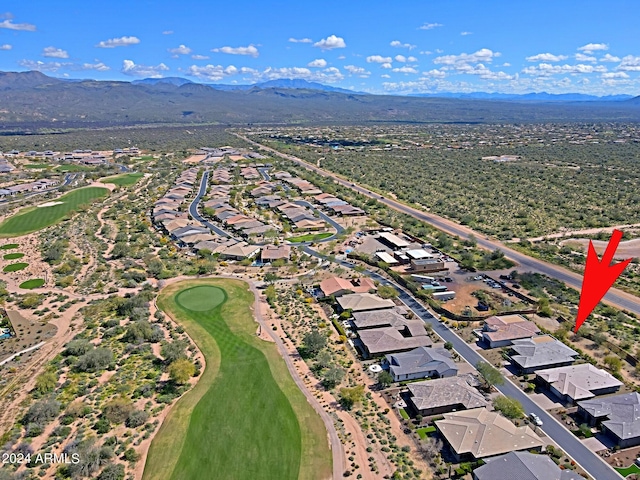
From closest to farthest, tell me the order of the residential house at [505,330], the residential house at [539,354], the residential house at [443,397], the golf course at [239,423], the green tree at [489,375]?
the golf course at [239,423]
the residential house at [443,397]
the green tree at [489,375]
the residential house at [539,354]
the residential house at [505,330]

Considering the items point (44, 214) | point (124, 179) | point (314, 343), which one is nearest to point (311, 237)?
point (314, 343)

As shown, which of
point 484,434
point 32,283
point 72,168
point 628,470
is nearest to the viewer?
point 628,470

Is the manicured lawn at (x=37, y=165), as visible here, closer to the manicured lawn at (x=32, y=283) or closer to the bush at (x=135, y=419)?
A: the manicured lawn at (x=32, y=283)

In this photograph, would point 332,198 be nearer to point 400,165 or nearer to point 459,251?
point 459,251

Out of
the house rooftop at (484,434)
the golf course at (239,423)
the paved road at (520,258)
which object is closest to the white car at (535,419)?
the house rooftop at (484,434)

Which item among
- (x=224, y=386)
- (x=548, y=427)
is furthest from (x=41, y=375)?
(x=548, y=427)

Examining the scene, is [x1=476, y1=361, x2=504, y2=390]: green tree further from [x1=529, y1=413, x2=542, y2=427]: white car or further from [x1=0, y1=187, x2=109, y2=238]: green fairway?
[x1=0, y1=187, x2=109, y2=238]: green fairway

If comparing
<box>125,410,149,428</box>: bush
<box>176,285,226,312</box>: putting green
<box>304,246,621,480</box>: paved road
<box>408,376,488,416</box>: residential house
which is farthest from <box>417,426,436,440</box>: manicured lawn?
<box>176,285,226,312</box>: putting green

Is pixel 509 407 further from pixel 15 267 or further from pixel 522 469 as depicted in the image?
pixel 15 267
